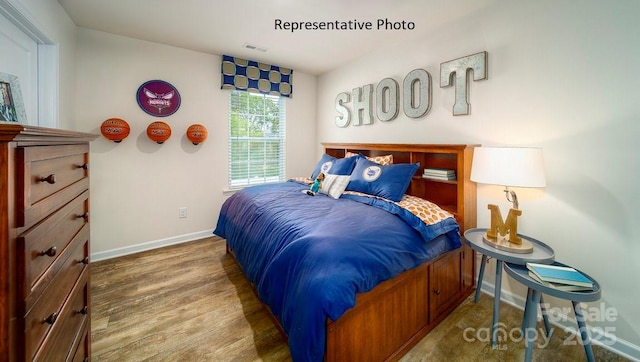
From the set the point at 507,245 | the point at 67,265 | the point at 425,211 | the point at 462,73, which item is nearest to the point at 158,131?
the point at 67,265

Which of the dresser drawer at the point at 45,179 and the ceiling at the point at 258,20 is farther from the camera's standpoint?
the ceiling at the point at 258,20

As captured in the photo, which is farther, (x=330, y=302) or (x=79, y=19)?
(x=79, y=19)

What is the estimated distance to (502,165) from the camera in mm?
1697

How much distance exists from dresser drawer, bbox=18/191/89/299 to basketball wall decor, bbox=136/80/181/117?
2.28 m

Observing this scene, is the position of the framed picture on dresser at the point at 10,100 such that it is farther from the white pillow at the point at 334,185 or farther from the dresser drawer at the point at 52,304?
the white pillow at the point at 334,185

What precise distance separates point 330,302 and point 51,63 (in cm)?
288

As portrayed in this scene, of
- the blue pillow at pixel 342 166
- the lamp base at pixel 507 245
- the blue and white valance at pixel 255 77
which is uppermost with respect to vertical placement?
the blue and white valance at pixel 255 77

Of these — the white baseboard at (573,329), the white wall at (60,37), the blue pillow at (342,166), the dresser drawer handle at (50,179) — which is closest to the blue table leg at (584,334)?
the white baseboard at (573,329)

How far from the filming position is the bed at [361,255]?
1.24m

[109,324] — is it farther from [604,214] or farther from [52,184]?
[604,214]

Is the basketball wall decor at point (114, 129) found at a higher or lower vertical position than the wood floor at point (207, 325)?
higher

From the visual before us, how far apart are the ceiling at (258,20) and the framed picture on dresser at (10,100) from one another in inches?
57.9

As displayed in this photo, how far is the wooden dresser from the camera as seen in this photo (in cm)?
60

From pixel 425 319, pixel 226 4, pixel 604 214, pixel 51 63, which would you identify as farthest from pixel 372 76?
pixel 51 63
